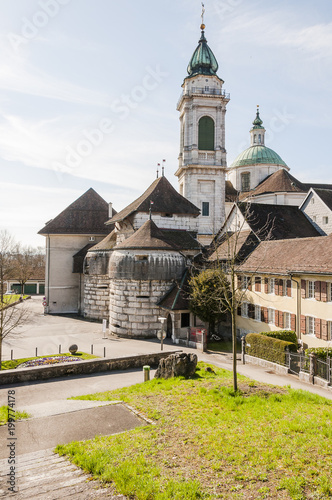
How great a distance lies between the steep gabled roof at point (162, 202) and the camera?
35.3 metres

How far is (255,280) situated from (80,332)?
1512 cm

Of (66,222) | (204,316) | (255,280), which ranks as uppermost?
(66,222)

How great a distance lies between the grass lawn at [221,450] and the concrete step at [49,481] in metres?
0.21

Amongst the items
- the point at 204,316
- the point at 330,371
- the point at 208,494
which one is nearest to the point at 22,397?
the point at 208,494

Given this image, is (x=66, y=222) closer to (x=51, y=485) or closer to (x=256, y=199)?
(x=256, y=199)

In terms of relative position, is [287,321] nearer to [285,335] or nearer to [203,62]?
[285,335]

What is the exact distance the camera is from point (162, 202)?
120 ft

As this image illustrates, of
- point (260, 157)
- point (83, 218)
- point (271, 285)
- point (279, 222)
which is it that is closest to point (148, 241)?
point (271, 285)

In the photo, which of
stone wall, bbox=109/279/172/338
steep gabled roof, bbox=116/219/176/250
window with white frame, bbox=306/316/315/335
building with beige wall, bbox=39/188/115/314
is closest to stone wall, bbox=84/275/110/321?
building with beige wall, bbox=39/188/115/314

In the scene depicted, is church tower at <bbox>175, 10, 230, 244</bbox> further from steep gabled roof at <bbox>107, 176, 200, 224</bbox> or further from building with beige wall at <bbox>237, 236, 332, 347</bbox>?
building with beige wall at <bbox>237, 236, 332, 347</bbox>

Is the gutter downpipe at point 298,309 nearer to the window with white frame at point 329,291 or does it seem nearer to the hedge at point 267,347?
the window with white frame at point 329,291

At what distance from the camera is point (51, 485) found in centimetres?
625

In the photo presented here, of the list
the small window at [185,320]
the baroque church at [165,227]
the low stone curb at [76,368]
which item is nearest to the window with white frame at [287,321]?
the baroque church at [165,227]

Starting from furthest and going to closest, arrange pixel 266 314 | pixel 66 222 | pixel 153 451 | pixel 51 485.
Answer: pixel 66 222
pixel 266 314
pixel 153 451
pixel 51 485
